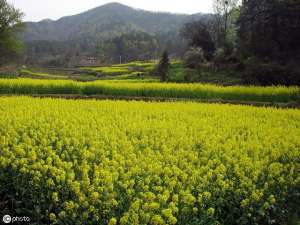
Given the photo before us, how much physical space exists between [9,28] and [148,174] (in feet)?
167

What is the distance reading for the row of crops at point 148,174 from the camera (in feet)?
16.1

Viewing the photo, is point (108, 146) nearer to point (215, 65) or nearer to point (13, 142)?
point (13, 142)

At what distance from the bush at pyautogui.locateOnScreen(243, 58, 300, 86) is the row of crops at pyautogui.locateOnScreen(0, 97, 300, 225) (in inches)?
524

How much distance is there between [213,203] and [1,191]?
10.9 feet

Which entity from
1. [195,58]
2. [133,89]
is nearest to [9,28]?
[195,58]

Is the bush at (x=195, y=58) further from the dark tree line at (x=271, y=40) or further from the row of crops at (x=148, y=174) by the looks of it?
the row of crops at (x=148, y=174)

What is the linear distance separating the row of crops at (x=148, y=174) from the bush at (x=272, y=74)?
1330 centimetres

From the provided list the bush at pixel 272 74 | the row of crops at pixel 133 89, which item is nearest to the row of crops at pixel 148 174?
the row of crops at pixel 133 89

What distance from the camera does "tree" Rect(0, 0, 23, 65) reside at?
5072cm

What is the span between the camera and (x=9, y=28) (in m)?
51.7
